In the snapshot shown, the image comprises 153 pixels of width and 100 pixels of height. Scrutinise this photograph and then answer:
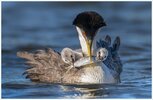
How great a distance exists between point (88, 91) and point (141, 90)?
83 cm

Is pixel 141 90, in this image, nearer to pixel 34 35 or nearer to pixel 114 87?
pixel 114 87

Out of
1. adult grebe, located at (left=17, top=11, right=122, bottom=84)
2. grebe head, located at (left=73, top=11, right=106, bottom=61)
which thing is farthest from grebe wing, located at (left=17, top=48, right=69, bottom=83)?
grebe head, located at (left=73, top=11, right=106, bottom=61)

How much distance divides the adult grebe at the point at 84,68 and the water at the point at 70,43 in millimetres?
155

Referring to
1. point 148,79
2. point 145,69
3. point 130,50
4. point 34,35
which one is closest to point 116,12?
point 34,35

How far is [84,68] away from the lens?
13398 millimetres

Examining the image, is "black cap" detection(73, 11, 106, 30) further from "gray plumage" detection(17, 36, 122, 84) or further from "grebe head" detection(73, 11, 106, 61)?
"gray plumage" detection(17, 36, 122, 84)

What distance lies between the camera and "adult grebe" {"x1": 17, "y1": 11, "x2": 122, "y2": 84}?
12812 millimetres

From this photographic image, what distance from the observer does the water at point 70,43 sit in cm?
1309

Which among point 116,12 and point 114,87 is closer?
point 114,87

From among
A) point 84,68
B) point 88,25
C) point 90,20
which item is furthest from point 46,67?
point 90,20

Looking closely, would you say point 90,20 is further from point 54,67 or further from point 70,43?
point 70,43

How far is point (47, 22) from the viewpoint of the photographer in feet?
75.9

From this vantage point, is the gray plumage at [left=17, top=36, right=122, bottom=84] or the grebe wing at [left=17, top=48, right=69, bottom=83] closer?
the gray plumage at [left=17, top=36, right=122, bottom=84]

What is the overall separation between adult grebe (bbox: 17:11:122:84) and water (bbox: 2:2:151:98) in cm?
15
